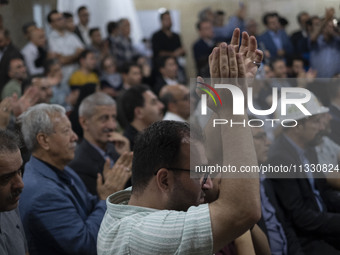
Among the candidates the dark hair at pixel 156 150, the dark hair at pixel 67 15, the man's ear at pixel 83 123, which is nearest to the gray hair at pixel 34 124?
the man's ear at pixel 83 123

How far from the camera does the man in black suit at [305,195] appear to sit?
3.00 metres

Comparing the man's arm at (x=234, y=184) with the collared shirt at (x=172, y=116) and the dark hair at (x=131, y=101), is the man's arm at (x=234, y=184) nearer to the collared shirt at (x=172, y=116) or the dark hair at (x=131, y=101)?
the dark hair at (x=131, y=101)

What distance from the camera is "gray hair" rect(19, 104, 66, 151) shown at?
2793 mm

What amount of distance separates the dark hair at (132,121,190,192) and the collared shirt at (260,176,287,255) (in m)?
1.32

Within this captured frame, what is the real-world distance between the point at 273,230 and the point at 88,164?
116cm

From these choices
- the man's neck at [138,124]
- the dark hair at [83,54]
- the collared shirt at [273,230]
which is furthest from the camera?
the dark hair at [83,54]

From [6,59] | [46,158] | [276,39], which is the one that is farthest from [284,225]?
[276,39]

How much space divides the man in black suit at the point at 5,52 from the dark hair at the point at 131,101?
3.43 feet

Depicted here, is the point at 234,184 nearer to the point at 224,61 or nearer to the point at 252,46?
the point at 224,61

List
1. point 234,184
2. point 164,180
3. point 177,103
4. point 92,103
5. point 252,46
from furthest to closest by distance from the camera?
1. point 177,103
2. point 92,103
3. point 252,46
4. point 164,180
5. point 234,184

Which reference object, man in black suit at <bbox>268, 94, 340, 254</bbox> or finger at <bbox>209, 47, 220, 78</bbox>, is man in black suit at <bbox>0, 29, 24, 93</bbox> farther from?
finger at <bbox>209, 47, 220, 78</bbox>

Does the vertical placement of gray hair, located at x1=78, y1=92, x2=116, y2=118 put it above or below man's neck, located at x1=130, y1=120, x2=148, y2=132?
above

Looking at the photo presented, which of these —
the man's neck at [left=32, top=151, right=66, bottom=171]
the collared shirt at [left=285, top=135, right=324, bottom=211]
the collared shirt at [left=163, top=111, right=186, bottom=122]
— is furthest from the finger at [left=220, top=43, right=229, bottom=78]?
the collared shirt at [left=163, top=111, right=186, bottom=122]

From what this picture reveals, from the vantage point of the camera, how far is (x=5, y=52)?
515 centimetres
